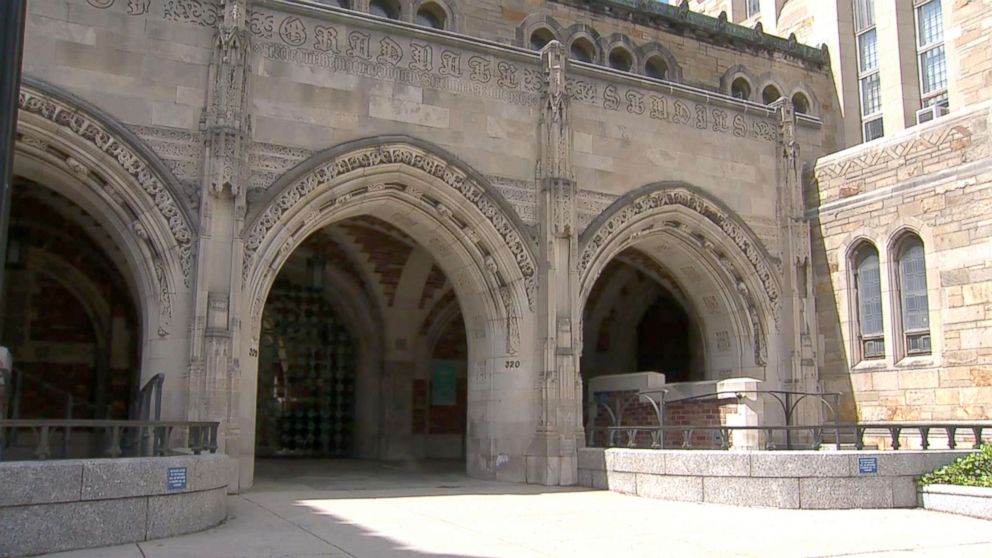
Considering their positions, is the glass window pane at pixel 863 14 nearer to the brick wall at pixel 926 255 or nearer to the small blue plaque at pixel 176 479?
the brick wall at pixel 926 255

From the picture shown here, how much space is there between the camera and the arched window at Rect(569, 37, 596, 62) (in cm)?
1859

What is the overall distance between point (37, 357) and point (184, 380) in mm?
6744

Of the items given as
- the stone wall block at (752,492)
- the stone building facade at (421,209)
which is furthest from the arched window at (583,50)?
the stone wall block at (752,492)

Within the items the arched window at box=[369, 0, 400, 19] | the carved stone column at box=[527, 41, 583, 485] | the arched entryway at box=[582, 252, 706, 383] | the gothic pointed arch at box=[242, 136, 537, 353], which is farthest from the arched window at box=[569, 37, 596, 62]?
the gothic pointed arch at box=[242, 136, 537, 353]

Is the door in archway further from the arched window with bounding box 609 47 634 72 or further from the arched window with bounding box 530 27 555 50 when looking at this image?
the arched window with bounding box 609 47 634 72

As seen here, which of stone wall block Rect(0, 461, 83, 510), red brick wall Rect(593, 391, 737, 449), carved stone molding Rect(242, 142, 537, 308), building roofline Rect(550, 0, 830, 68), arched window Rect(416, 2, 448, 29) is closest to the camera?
stone wall block Rect(0, 461, 83, 510)

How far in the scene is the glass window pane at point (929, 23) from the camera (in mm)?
20062

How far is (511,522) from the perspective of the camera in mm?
9352

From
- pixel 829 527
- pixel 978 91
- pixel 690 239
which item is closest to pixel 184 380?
pixel 829 527

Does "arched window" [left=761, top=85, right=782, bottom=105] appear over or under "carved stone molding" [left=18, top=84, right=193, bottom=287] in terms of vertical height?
over

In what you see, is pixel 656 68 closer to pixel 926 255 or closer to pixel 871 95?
pixel 871 95

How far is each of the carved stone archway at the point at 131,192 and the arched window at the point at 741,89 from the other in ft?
40.3

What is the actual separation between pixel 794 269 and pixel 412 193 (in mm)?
7158

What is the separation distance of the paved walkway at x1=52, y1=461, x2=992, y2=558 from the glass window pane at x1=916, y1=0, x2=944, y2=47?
13237 mm
